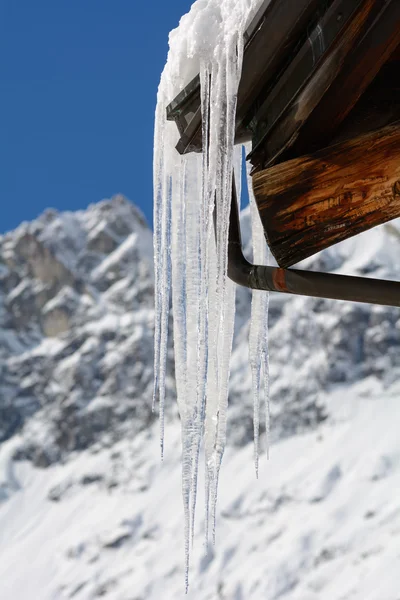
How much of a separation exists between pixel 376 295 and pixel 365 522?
15559 centimetres

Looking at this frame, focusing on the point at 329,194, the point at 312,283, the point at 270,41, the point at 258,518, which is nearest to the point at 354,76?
the point at 270,41

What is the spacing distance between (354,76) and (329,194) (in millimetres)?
506

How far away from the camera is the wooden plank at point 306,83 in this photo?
130 inches

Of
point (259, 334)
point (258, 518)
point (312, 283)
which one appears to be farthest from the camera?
point (258, 518)

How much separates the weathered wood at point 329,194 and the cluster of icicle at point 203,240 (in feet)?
1.27

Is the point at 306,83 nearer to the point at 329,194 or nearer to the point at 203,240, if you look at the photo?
the point at 329,194

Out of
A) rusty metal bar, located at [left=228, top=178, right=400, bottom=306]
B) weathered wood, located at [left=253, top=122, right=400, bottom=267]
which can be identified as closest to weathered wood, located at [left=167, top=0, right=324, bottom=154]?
weathered wood, located at [left=253, top=122, right=400, bottom=267]

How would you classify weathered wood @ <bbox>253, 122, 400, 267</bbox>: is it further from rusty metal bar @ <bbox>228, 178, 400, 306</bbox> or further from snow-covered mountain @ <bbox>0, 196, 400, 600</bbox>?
snow-covered mountain @ <bbox>0, 196, 400, 600</bbox>

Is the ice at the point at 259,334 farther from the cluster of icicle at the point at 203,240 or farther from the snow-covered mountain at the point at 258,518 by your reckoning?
the snow-covered mountain at the point at 258,518

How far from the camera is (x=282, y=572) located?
147 m

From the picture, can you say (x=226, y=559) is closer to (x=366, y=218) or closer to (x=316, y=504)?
(x=316, y=504)

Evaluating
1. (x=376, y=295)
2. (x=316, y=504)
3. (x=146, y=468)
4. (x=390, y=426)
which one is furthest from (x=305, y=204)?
(x=146, y=468)

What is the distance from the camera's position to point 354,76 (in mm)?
3488

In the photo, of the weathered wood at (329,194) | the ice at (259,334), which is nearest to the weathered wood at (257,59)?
the weathered wood at (329,194)
